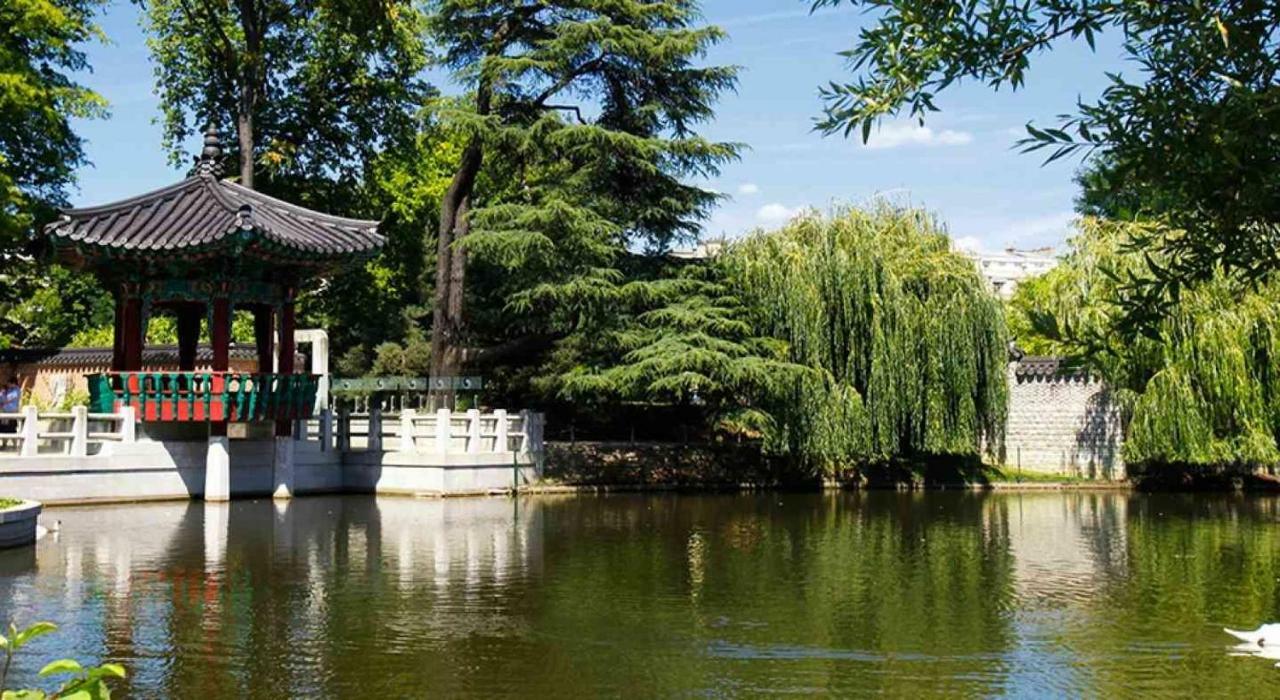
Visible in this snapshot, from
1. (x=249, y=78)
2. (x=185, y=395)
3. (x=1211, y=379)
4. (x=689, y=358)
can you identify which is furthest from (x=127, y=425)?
(x=1211, y=379)

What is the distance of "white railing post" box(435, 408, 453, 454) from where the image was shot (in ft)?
66.2

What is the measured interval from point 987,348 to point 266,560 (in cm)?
1521

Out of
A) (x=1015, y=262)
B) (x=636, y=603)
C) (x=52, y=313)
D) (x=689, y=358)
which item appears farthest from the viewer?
(x=1015, y=262)

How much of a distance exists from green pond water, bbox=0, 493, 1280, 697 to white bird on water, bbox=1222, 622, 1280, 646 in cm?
21

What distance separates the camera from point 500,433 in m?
21.2

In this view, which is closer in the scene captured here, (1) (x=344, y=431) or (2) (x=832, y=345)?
(1) (x=344, y=431)

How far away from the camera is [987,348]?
78.1 feet

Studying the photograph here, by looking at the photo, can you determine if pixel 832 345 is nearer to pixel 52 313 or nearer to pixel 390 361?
pixel 390 361

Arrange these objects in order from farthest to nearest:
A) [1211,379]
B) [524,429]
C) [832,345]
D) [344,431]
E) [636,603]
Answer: [832,345], [1211,379], [524,429], [344,431], [636,603]

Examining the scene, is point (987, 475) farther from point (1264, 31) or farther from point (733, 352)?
point (1264, 31)

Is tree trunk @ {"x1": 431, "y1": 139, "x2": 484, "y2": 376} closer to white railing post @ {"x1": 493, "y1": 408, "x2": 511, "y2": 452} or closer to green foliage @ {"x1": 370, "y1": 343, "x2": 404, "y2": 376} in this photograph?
white railing post @ {"x1": 493, "y1": 408, "x2": 511, "y2": 452}

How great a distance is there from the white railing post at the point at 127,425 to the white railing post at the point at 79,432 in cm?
52

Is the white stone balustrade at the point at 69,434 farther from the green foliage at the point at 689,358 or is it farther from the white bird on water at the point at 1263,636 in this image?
the white bird on water at the point at 1263,636

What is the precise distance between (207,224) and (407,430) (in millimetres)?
4659
